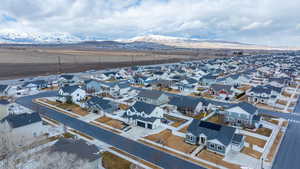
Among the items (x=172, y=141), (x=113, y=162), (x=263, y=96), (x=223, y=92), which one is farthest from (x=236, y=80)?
(x=113, y=162)

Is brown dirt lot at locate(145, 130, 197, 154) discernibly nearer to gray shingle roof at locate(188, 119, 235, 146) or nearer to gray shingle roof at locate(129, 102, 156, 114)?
gray shingle roof at locate(188, 119, 235, 146)

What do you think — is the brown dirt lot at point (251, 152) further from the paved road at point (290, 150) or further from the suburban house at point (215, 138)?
the paved road at point (290, 150)

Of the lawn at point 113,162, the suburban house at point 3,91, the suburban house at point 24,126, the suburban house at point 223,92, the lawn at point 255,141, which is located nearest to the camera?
the lawn at point 113,162

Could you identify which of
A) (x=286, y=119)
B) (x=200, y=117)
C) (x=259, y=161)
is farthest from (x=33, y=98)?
(x=286, y=119)

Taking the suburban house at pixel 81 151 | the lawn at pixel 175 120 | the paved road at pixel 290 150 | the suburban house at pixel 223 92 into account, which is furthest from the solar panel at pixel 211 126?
the suburban house at pixel 223 92

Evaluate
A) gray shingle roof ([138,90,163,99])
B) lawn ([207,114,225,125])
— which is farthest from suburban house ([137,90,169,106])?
lawn ([207,114,225,125])
